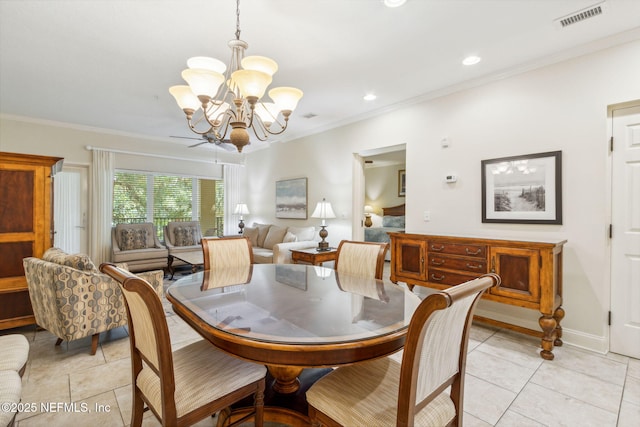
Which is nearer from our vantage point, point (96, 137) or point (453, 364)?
point (453, 364)

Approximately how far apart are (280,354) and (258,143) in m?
5.82

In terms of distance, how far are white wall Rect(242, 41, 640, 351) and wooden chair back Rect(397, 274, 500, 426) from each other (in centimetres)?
220

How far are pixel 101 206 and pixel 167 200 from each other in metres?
1.17

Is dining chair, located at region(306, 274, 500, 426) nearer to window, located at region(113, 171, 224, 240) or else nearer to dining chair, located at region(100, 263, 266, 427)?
dining chair, located at region(100, 263, 266, 427)

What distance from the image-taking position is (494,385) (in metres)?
2.07

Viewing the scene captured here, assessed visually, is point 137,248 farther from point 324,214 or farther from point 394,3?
point 394,3

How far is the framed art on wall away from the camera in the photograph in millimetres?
5438

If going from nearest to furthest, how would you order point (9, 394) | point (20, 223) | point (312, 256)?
point (9, 394) < point (20, 223) < point (312, 256)

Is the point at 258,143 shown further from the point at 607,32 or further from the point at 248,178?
the point at 607,32

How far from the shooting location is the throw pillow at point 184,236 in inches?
235

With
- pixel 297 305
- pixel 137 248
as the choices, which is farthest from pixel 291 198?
pixel 297 305

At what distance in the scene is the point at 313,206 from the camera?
5.27m

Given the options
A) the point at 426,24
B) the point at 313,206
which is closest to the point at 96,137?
the point at 313,206

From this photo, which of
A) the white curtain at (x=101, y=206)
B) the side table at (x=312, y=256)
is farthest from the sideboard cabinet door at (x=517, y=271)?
the white curtain at (x=101, y=206)
